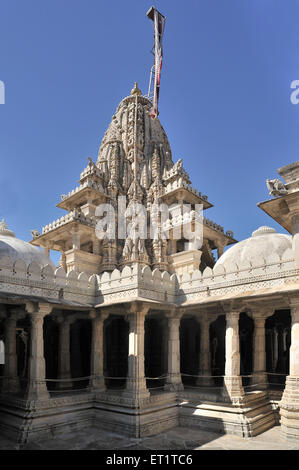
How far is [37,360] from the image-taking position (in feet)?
41.9

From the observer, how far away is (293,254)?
12531mm

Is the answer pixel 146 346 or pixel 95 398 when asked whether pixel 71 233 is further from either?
pixel 95 398

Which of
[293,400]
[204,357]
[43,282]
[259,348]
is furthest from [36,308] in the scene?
[259,348]

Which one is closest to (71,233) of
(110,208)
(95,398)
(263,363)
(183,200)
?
(110,208)

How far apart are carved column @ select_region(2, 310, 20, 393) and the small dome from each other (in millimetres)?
2499

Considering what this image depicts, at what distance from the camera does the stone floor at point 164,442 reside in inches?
435

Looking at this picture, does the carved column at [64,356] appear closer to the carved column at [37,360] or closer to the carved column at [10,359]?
the carved column at [10,359]

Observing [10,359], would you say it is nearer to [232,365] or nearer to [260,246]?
[232,365]

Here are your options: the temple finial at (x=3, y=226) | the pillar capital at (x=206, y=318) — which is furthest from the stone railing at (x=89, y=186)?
the pillar capital at (x=206, y=318)

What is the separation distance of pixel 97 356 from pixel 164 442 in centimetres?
498

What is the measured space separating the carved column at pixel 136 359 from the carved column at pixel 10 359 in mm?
5172

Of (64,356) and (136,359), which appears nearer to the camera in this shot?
(136,359)

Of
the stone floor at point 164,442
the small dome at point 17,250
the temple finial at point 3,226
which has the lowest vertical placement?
the stone floor at point 164,442

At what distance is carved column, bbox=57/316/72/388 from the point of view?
1592cm
